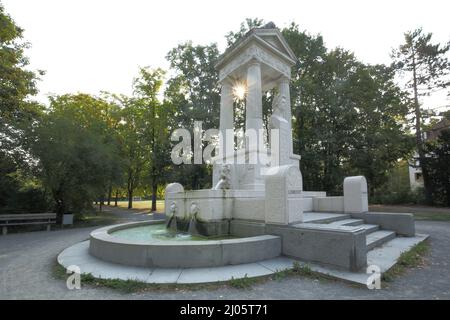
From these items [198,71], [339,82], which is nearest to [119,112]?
[198,71]

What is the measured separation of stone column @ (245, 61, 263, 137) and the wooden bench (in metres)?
11.7

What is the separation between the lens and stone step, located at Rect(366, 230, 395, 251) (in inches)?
237

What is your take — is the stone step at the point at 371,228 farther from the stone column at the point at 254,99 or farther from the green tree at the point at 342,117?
the green tree at the point at 342,117

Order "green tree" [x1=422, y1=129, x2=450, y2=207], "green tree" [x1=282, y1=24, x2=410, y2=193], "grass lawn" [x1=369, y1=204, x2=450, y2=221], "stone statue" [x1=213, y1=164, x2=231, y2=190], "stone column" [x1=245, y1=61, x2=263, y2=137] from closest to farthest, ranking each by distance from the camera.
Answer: "stone statue" [x1=213, y1=164, x2=231, y2=190] < "stone column" [x1=245, y1=61, x2=263, y2=137] < "grass lawn" [x1=369, y1=204, x2=450, y2=221] < "green tree" [x1=282, y1=24, x2=410, y2=193] < "green tree" [x1=422, y1=129, x2=450, y2=207]

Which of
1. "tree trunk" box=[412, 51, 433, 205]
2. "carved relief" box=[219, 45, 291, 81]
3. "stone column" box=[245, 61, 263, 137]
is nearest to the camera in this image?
"stone column" box=[245, 61, 263, 137]

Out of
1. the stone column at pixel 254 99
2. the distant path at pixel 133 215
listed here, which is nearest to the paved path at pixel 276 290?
the stone column at pixel 254 99

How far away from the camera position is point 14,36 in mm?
13414

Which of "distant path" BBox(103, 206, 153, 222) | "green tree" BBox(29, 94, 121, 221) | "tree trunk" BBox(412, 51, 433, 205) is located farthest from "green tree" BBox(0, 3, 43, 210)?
"tree trunk" BBox(412, 51, 433, 205)

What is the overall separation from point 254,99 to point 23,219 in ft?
44.2

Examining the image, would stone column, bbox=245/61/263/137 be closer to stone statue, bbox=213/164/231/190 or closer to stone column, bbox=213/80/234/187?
stone column, bbox=213/80/234/187

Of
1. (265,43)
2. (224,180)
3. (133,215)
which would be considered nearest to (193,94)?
(133,215)

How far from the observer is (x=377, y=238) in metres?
6.46

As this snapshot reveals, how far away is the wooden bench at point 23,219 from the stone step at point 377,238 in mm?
14571

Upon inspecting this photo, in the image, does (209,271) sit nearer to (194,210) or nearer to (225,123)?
(194,210)
